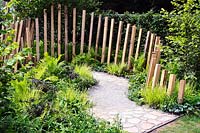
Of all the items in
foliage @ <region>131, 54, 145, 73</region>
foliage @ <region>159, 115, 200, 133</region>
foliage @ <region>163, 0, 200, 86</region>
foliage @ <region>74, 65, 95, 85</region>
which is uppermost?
foliage @ <region>163, 0, 200, 86</region>

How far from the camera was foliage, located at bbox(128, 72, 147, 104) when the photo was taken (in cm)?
671

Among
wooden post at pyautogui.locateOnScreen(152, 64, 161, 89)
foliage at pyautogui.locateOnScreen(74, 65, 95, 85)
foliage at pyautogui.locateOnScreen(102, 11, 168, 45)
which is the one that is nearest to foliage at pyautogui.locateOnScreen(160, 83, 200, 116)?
wooden post at pyautogui.locateOnScreen(152, 64, 161, 89)

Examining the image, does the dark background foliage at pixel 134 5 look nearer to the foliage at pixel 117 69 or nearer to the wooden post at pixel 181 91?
the foliage at pixel 117 69

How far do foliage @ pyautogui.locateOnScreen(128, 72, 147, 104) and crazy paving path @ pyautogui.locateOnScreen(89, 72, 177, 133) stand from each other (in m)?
0.11

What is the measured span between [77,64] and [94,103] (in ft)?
9.34

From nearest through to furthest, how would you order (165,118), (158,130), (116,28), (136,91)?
(158,130) → (165,118) → (136,91) → (116,28)

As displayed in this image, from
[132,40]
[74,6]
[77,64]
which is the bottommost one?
[77,64]

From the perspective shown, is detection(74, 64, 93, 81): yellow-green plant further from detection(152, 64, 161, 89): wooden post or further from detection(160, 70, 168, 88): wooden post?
detection(160, 70, 168, 88): wooden post

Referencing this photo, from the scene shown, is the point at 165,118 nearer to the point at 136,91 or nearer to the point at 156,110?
the point at 156,110

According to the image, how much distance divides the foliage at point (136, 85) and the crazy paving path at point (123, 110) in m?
0.11

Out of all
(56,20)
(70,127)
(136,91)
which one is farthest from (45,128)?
(56,20)

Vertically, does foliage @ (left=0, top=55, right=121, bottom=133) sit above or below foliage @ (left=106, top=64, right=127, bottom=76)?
below

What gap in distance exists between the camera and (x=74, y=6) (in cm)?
998

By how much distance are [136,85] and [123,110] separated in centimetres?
141
